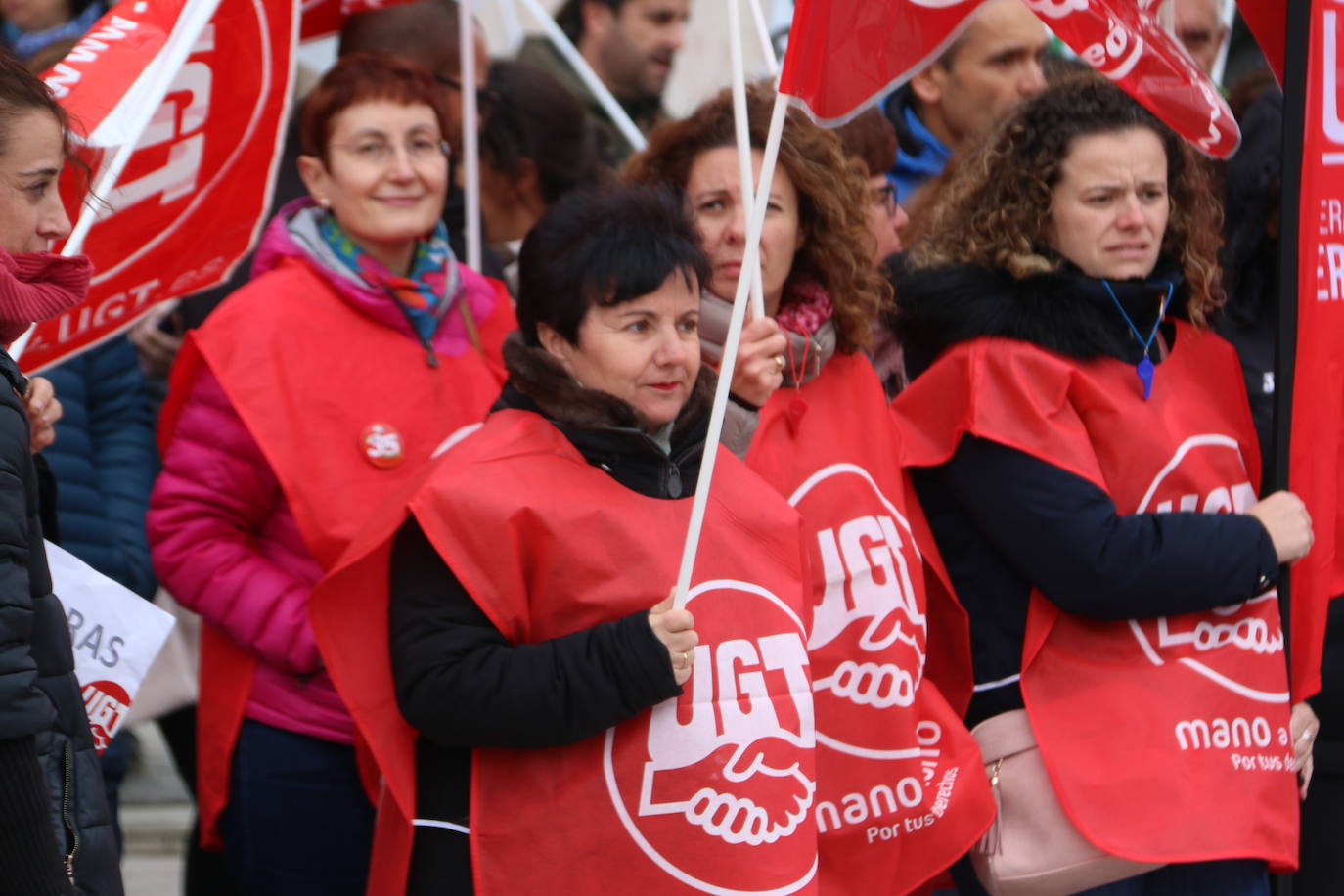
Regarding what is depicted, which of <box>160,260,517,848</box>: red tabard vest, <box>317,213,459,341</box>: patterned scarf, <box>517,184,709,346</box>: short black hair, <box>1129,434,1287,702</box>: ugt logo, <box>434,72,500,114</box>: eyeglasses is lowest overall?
<box>1129,434,1287,702</box>: ugt logo

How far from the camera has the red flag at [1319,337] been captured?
11.0ft

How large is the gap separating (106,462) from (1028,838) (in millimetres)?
2038

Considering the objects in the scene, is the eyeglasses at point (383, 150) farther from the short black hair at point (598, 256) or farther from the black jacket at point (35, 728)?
the black jacket at point (35, 728)

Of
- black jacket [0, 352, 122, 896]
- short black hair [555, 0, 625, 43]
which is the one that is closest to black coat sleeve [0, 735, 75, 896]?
black jacket [0, 352, 122, 896]

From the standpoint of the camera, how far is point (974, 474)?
3.33 m

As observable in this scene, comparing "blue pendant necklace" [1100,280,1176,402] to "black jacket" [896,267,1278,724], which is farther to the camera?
"blue pendant necklace" [1100,280,1176,402]

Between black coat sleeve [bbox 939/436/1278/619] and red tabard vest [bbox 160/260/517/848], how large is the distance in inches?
40.9

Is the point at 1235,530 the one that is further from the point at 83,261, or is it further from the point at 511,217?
the point at 511,217

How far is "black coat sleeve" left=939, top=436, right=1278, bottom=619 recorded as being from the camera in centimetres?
320

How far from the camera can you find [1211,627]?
335cm

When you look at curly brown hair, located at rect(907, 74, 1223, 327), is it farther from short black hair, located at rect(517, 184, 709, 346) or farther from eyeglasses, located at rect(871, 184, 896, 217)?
short black hair, located at rect(517, 184, 709, 346)

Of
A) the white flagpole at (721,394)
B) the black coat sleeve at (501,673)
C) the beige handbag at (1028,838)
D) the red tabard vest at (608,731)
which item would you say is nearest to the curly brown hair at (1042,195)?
the white flagpole at (721,394)

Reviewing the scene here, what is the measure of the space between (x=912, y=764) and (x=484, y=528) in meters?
0.98

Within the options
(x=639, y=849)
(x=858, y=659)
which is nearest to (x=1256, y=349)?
(x=858, y=659)
